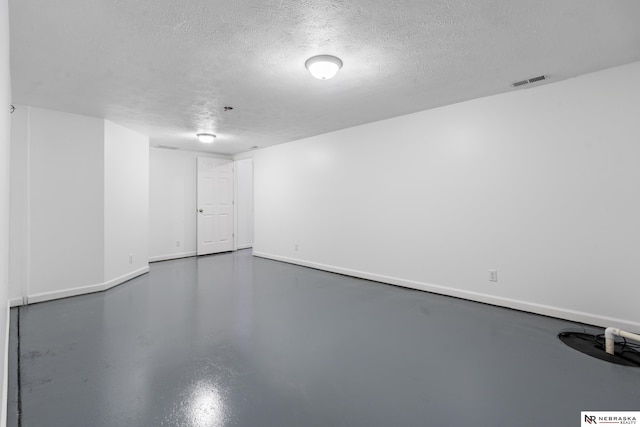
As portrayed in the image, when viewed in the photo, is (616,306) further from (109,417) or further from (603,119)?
(109,417)

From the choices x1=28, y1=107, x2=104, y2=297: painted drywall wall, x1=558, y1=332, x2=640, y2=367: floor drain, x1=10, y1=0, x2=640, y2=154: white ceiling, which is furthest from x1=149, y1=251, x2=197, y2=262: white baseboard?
x1=558, y1=332, x2=640, y2=367: floor drain

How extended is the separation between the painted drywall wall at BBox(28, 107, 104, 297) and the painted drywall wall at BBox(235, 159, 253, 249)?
3608mm

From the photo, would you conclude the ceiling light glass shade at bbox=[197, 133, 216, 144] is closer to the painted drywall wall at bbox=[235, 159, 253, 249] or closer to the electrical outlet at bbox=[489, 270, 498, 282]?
the painted drywall wall at bbox=[235, 159, 253, 249]

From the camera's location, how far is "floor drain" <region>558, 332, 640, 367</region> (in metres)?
2.17

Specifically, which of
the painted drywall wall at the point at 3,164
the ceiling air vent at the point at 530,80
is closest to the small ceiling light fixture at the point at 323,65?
the painted drywall wall at the point at 3,164

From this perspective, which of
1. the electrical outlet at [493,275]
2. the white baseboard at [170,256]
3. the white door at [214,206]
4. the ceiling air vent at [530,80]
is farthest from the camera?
the white door at [214,206]

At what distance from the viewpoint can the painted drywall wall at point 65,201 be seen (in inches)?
140

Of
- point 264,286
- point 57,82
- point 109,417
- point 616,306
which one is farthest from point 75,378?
point 616,306

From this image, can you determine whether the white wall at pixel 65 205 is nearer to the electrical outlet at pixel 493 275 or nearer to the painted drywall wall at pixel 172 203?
the painted drywall wall at pixel 172 203

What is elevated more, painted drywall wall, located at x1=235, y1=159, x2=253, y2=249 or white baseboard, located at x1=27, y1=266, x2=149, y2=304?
painted drywall wall, located at x1=235, y1=159, x2=253, y2=249

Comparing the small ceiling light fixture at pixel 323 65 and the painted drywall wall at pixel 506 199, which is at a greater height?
the small ceiling light fixture at pixel 323 65

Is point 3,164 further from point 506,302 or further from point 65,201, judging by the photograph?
point 506,302

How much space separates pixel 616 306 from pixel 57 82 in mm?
5644

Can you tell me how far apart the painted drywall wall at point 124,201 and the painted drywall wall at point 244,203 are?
2704mm
